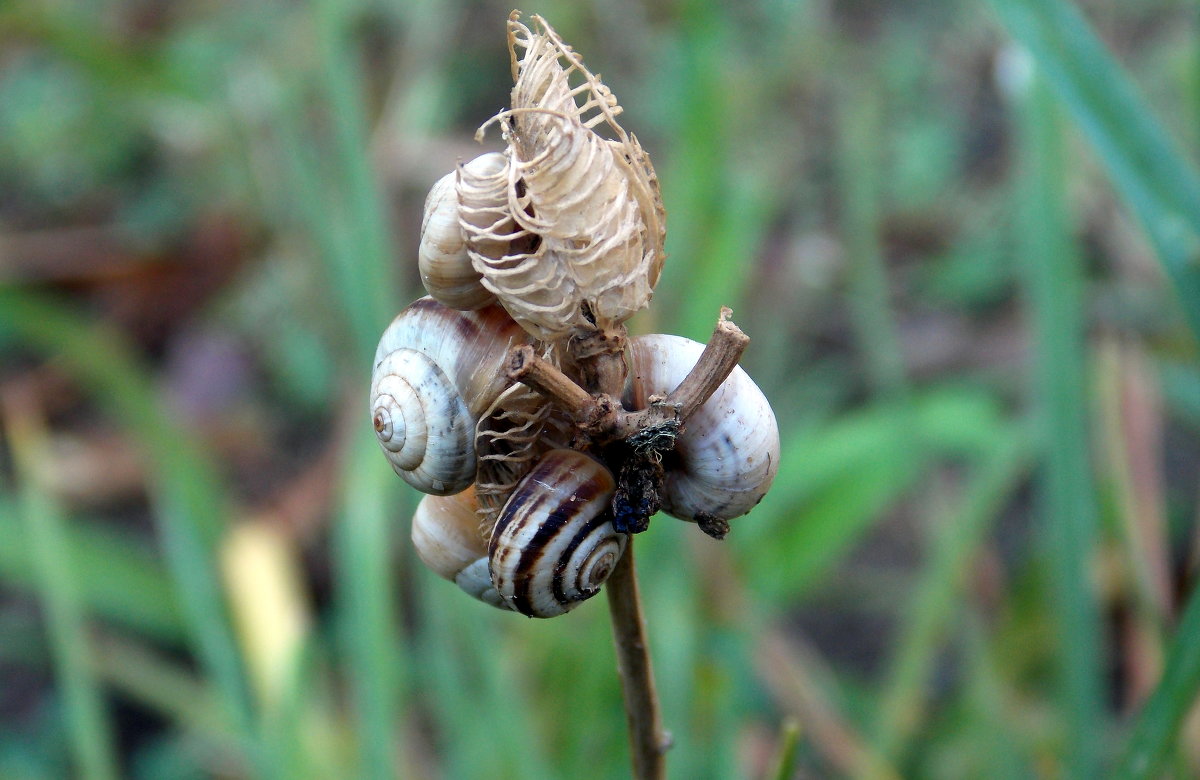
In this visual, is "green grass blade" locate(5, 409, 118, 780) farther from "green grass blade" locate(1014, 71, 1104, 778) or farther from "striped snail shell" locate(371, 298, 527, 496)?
"green grass blade" locate(1014, 71, 1104, 778)

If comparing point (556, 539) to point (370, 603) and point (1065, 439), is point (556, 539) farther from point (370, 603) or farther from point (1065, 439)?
point (370, 603)

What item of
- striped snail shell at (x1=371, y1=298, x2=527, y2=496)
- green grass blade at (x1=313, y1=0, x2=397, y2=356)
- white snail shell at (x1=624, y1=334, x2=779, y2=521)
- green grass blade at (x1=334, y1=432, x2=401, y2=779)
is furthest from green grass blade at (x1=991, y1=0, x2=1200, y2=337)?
green grass blade at (x1=334, y1=432, x2=401, y2=779)

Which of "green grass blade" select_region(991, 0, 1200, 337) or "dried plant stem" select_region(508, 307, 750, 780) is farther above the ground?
"green grass blade" select_region(991, 0, 1200, 337)

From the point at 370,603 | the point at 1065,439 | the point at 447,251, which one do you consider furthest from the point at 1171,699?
the point at 370,603

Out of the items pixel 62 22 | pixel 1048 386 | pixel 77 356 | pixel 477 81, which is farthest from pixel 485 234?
pixel 477 81

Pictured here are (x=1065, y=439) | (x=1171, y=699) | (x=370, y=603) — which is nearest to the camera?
(x=1171, y=699)

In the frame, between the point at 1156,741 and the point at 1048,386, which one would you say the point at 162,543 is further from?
the point at 1156,741

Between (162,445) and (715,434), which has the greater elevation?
(162,445)
